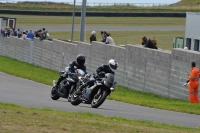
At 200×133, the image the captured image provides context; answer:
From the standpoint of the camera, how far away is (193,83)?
77.5 feet

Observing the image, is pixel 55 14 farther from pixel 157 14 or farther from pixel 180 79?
pixel 180 79

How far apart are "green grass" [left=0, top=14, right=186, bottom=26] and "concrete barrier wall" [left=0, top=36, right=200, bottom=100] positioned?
41.4 m

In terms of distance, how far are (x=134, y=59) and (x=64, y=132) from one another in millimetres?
18463

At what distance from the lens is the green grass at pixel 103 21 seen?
81.6 meters

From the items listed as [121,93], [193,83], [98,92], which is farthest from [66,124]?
[121,93]

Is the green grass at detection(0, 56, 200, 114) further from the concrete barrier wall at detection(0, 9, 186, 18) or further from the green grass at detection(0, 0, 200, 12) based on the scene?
the green grass at detection(0, 0, 200, 12)

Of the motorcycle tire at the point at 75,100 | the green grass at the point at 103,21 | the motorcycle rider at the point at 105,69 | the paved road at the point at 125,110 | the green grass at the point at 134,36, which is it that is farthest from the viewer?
the green grass at the point at 103,21

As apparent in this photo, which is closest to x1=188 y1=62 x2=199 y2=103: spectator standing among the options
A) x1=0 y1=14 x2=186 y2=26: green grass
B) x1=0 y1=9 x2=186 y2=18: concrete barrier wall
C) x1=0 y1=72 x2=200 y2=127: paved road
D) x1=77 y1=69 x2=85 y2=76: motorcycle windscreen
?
x1=0 y1=72 x2=200 y2=127: paved road

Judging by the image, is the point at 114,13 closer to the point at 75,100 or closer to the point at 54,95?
the point at 54,95

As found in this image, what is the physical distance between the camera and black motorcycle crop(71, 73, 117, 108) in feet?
60.1

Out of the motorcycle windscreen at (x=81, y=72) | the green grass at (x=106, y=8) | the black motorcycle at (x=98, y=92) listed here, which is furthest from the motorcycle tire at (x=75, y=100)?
the green grass at (x=106, y=8)

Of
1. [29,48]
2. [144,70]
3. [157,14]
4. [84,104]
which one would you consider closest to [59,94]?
[84,104]

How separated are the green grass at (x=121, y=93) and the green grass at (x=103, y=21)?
108ft

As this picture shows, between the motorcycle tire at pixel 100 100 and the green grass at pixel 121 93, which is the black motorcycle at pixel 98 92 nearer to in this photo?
the motorcycle tire at pixel 100 100
